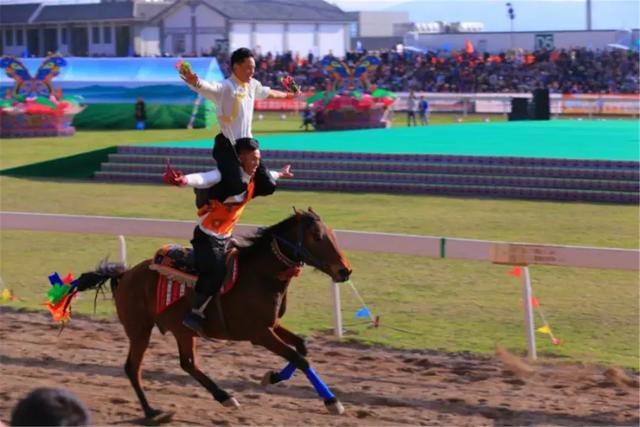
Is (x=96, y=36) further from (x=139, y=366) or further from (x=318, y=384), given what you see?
(x=318, y=384)

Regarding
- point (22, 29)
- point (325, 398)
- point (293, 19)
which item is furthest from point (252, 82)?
point (22, 29)

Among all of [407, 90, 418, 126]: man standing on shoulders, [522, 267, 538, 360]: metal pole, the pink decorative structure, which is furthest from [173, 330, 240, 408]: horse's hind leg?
[407, 90, 418, 126]: man standing on shoulders

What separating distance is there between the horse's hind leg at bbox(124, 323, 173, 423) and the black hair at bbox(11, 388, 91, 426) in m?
5.21

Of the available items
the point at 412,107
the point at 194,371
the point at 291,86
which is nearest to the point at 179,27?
the point at 412,107

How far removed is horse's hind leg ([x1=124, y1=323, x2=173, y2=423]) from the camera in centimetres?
902

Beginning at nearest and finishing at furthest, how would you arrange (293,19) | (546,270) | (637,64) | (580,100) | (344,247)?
(344,247)
(546,270)
(580,100)
(637,64)
(293,19)

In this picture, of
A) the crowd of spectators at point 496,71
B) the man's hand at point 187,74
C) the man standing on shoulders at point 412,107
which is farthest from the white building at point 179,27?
the man's hand at point 187,74

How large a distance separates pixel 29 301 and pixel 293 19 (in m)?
62.6

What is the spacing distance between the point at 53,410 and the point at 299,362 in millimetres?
4975

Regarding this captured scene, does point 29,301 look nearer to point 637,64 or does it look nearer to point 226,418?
point 226,418

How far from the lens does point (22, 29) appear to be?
79375 mm

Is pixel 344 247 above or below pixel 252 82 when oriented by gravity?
below

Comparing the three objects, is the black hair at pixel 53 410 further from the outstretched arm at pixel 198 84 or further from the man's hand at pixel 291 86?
the man's hand at pixel 291 86

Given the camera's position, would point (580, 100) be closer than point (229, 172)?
No
